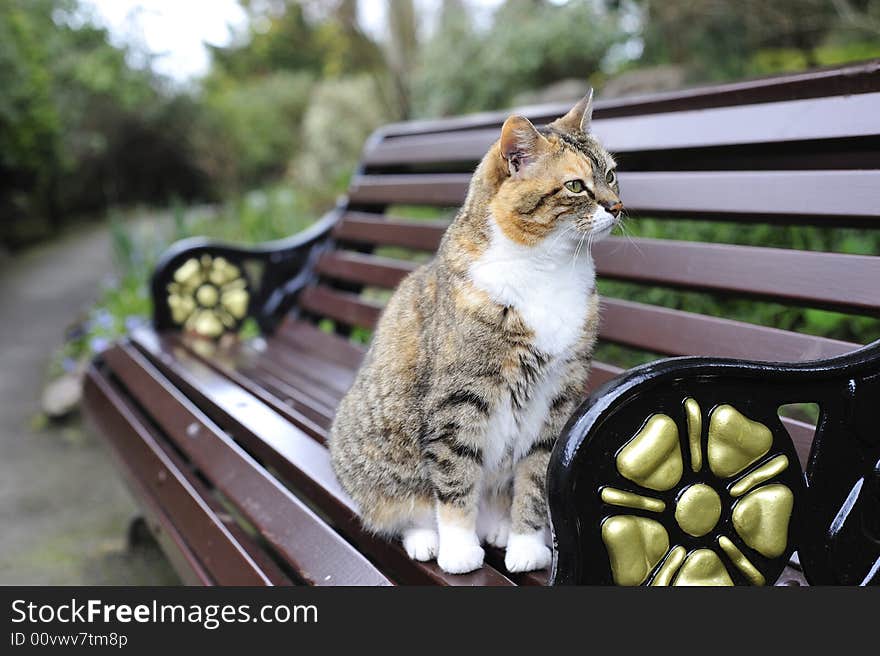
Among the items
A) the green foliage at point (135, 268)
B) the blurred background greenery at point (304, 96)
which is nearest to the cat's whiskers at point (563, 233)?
the blurred background greenery at point (304, 96)

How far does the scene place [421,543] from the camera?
61.3 inches

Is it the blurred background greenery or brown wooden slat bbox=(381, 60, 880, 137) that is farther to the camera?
the blurred background greenery

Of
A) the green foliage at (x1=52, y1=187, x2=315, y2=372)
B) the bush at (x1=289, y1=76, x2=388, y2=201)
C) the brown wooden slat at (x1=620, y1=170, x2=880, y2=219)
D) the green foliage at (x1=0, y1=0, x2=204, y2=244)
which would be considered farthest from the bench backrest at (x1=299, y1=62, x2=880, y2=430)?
the bush at (x1=289, y1=76, x2=388, y2=201)

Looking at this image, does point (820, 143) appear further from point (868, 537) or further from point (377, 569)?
point (377, 569)

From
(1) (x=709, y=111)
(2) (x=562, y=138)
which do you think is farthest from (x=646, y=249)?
(2) (x=562, y=138)

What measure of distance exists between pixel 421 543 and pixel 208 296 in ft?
6.42

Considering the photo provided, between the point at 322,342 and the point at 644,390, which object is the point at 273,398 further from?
the point at 644,390

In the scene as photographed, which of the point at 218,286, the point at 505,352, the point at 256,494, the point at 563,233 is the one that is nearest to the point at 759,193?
the point at 563,233

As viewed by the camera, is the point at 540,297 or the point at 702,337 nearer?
the point at 540,297

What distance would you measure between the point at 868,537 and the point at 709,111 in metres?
1.05

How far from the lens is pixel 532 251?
1.44 m

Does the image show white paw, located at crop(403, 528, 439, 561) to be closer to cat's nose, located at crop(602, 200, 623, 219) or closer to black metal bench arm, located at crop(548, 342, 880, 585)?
black metal bench arm, located at crop(548, 342, 880, 585)

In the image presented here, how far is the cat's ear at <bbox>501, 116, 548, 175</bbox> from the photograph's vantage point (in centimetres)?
136

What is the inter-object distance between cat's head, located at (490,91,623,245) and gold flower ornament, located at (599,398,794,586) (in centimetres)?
42
